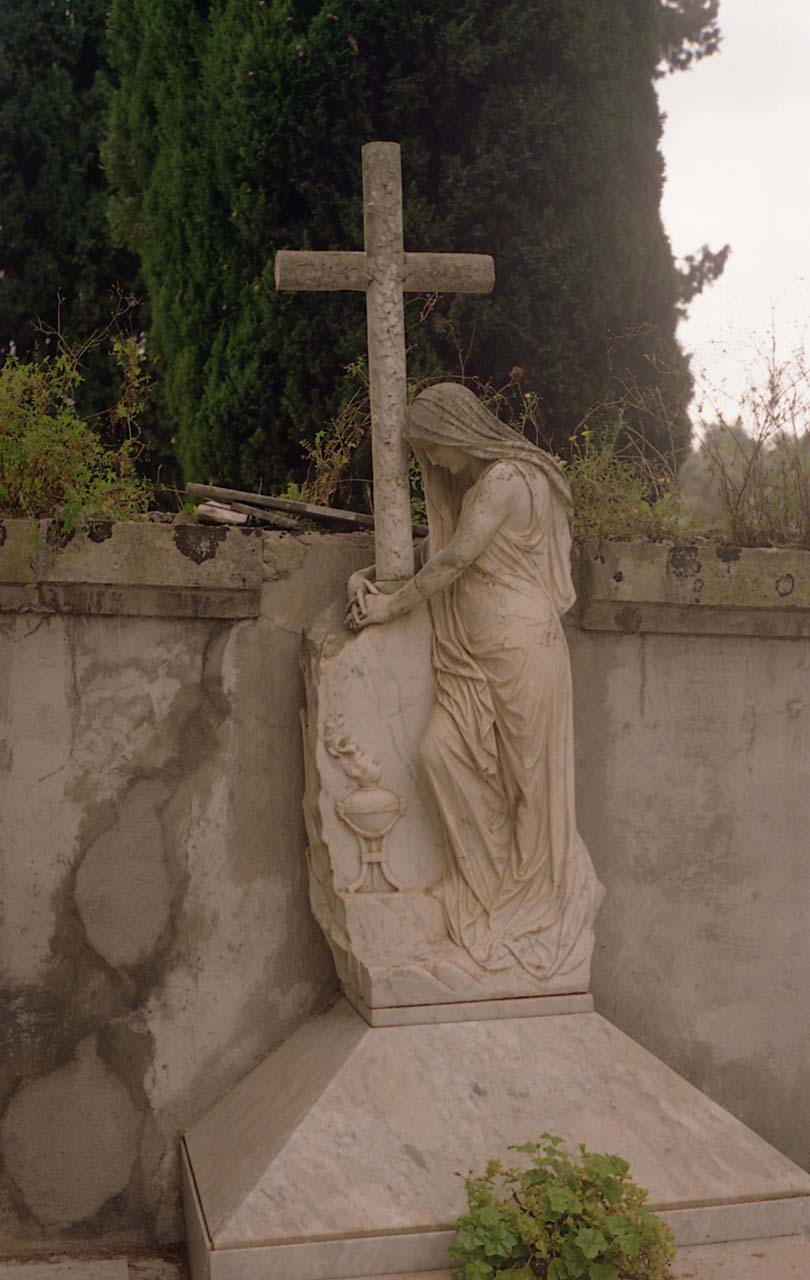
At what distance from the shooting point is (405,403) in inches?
187

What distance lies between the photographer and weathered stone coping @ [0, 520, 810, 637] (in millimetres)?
4625

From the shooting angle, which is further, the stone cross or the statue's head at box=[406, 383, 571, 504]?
the stone cross

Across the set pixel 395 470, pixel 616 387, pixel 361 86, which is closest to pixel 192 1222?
pixel 395 470

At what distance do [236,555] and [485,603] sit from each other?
84 centimetres

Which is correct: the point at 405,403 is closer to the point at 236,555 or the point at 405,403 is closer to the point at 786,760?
the point at 236,555

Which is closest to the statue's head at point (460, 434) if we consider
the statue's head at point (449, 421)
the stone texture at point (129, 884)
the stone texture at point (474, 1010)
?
the statue's head at point (449, 421)

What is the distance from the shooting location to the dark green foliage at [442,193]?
7.12m

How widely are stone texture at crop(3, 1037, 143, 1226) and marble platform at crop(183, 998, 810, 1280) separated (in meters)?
0.28

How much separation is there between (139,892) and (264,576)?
44.5 inches

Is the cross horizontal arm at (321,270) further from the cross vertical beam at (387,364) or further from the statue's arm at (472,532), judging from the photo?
the statue's arm at (472,532)

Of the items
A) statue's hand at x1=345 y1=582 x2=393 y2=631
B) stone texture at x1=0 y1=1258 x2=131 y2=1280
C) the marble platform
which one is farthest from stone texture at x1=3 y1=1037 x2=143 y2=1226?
statue's hand at x1=345 y1=582 x2=393 y2=631

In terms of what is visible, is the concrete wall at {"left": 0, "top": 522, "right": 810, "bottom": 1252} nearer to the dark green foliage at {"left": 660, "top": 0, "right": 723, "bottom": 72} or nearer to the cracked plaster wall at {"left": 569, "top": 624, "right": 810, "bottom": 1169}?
the cracked plaster wall at {"left": 569, "top": 624, "right": 810, "bottom": 1169}

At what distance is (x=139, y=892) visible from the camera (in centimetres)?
478

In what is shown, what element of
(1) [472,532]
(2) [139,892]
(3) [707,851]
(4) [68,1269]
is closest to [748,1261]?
(3) [707,851]
